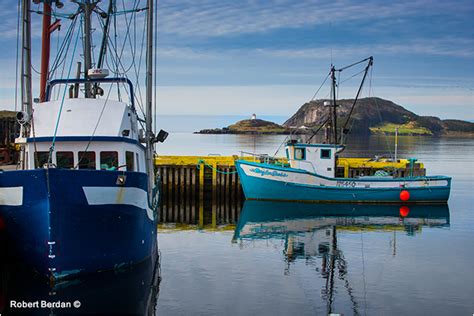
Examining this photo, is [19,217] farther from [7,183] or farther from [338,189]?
[338,189]

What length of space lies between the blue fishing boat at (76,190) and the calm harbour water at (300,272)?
769 millimetres

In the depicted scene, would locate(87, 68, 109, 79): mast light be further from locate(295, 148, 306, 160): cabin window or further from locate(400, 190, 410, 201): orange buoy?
locate(400, 190, 410, 201): orange buoy

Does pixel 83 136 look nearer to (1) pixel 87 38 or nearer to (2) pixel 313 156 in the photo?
(1) pixel 87 38

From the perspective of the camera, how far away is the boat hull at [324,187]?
101ft

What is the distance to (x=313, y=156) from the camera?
31.2m

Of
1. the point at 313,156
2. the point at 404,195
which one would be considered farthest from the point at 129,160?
the point at 404,195

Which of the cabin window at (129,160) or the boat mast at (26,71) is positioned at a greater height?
the boat mast at (26,71)

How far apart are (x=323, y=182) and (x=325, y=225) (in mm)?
6131

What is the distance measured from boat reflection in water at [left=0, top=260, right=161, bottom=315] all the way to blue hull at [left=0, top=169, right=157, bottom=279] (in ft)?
1.12

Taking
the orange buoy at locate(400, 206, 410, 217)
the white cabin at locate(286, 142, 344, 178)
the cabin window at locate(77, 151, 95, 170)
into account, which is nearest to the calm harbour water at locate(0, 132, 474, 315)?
the orange buoy at locate(400, 206, 410, 217)

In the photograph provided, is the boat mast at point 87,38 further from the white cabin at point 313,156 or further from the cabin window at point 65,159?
the white cabin at point 313,156

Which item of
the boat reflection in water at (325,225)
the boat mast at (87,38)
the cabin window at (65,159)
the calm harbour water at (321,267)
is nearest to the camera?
the calm harbour water at (321,267)

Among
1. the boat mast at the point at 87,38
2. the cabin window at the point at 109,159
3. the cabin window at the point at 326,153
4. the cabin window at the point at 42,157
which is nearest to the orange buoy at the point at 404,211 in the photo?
the cabin window at the point at 326,153

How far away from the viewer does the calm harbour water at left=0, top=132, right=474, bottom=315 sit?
13242 millimetres
